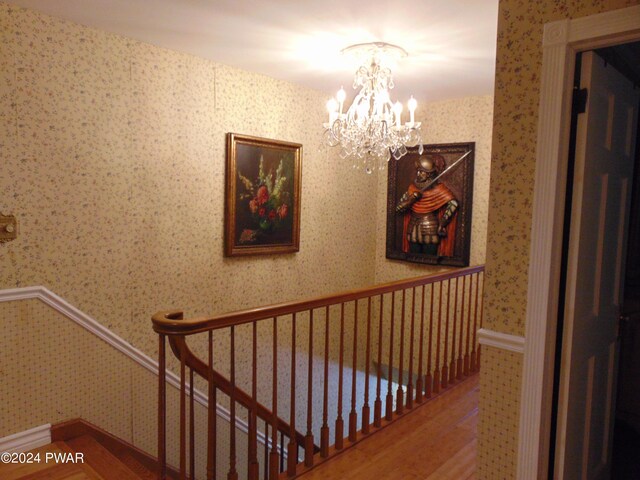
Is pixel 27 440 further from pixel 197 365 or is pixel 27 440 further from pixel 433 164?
pixel 433 164

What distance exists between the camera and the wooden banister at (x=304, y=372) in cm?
200

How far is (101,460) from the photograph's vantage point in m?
2.60

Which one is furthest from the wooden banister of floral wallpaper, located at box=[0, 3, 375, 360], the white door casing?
the white door casing

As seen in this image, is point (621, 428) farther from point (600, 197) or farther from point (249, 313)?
point (249, 313)

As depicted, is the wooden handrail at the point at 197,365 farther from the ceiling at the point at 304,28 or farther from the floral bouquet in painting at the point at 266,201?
the ceiling at the point at 304,28

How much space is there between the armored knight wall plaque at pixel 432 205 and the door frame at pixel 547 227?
2792 millimetres

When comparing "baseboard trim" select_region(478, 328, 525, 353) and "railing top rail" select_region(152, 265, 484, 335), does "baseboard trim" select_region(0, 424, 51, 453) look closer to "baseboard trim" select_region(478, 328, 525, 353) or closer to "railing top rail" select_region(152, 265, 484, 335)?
"railing top rail" select_region(152, 265, 484, 335)

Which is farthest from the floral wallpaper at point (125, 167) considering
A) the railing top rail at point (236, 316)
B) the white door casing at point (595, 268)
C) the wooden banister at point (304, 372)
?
the white door casing at point (595, 268)

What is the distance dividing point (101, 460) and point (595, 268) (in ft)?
8.68

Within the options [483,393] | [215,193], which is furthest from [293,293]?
[483,393]

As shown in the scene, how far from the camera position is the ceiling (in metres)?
2.41

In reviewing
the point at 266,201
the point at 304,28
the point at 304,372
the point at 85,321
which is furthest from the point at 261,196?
the point at 304,372

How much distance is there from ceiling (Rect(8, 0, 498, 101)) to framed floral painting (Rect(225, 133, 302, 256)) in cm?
62

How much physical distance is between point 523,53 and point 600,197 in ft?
2.01
